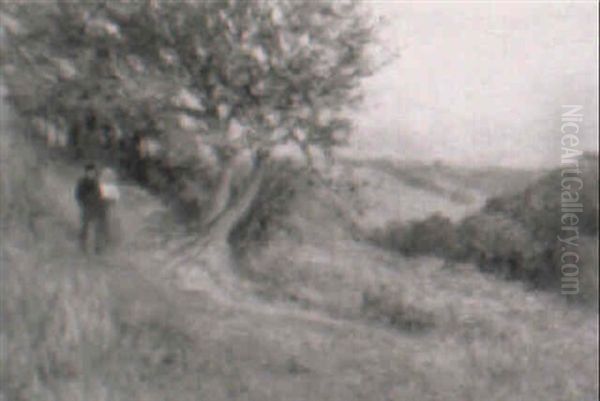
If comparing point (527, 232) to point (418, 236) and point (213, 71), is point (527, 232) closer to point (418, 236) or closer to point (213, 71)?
point (418, 236)

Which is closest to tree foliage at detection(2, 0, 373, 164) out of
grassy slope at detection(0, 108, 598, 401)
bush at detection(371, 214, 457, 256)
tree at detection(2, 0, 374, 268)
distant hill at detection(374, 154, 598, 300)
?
tree at detection(2, 0, 374, 268)

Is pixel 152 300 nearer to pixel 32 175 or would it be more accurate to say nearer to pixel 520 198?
pixel 32 175

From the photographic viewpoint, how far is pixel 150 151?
8094mm

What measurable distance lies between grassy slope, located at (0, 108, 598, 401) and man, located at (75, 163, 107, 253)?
101 mm

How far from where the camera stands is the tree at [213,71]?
7863 millimetres

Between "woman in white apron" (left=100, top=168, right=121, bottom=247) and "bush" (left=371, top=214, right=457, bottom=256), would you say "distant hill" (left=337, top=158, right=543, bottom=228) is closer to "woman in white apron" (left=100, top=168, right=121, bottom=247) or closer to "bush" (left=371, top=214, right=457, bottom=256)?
"bush" (left=371, top=214, right=457, bottom=256)

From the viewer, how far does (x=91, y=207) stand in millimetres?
7543

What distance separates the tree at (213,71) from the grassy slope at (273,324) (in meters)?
0.53

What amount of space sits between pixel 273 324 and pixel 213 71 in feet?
6.28

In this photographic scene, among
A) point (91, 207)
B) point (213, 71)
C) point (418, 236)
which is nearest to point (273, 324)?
point (418, 236)

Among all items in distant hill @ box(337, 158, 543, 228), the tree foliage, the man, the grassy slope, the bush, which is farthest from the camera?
the bush

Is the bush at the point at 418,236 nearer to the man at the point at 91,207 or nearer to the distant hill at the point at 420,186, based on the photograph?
the distant hill at the point at 420,186

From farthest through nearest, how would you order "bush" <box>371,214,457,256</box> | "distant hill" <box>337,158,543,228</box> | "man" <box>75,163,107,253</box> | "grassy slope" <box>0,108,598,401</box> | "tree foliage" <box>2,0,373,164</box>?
1. "bush" <box>371,214,457,256</box>
2. "distant hill" <box>337,158,543,228</box>
3. "tree foliage" <box>2,0,373,164</box>
4. "man" <box>75,163,107,253</box>
5. "grassy slope" <box>0,108,598,401</box>

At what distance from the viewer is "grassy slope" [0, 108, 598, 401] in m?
6.36
